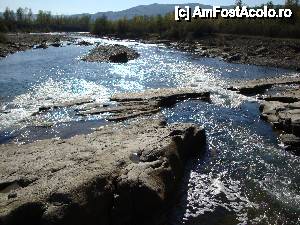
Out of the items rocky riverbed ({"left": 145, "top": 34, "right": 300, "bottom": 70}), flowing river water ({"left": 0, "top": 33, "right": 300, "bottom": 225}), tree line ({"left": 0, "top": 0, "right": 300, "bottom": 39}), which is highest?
tree line ({"left": 0, "top": 0, "right": 300, "bottom": 39})

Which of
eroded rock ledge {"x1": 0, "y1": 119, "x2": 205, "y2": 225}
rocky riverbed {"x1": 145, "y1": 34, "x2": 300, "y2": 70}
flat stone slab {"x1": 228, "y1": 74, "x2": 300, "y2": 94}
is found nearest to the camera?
eroded rock ledge {"x1": 0, "y1": 119, "x2": 205, "y2": 225}

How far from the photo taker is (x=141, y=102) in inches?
1394

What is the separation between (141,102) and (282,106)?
42.5ft

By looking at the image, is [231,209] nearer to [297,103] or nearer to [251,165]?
[251,165]

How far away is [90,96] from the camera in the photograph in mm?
40031

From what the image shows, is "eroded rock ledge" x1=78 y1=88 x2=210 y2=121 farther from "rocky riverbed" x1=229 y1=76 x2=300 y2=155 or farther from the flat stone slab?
"rocky riverbed" x1=229 y1=76 x2=300 y2=155

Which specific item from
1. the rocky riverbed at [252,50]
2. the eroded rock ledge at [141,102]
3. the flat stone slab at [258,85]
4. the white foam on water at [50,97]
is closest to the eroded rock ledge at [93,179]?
the eroded rock ledge at [141,102]

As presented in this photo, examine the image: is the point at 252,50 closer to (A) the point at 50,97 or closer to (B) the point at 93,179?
(A) the point at 50,97

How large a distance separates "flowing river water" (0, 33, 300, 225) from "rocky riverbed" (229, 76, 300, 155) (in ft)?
2.98

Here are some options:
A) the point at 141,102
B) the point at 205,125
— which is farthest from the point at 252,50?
the point at 205,125

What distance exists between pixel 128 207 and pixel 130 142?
5.90 m

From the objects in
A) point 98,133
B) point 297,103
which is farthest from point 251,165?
point 297,103

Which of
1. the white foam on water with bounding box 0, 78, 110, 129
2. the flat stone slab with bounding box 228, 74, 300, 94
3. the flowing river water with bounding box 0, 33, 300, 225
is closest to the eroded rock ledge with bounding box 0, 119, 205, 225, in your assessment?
the flowing river water with bounding box 0, 33, 300, 225

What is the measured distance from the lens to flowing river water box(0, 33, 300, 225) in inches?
711
